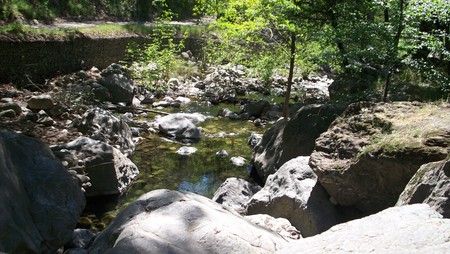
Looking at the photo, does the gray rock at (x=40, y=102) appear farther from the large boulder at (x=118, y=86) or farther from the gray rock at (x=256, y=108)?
the gray rock at (x=256, y=108)

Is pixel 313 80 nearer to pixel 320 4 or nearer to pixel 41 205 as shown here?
pixel 320 4

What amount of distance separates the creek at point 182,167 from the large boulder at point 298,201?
1.92 m

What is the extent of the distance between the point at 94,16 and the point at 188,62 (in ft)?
18.6

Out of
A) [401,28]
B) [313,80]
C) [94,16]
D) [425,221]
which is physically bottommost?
[313,80]

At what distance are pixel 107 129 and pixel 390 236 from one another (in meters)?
7.40

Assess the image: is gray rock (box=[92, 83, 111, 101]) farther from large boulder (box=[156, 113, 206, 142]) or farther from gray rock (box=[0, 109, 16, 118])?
gray rock (box=[0, 109, 16, 118])

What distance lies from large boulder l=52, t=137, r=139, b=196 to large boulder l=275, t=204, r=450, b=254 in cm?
465

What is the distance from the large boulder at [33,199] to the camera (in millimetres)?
3631

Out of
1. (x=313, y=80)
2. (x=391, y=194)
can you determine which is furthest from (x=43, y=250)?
(x=313, y=80)

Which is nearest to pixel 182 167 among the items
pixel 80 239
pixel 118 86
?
pixel 80 239

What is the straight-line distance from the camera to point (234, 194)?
667 centimetres

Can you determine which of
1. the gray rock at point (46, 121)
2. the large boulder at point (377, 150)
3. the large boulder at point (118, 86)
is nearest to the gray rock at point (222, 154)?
the gray rock at point (46, 121)

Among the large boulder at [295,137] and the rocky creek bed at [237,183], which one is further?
the large boulder at [295,137]

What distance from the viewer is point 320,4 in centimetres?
973
